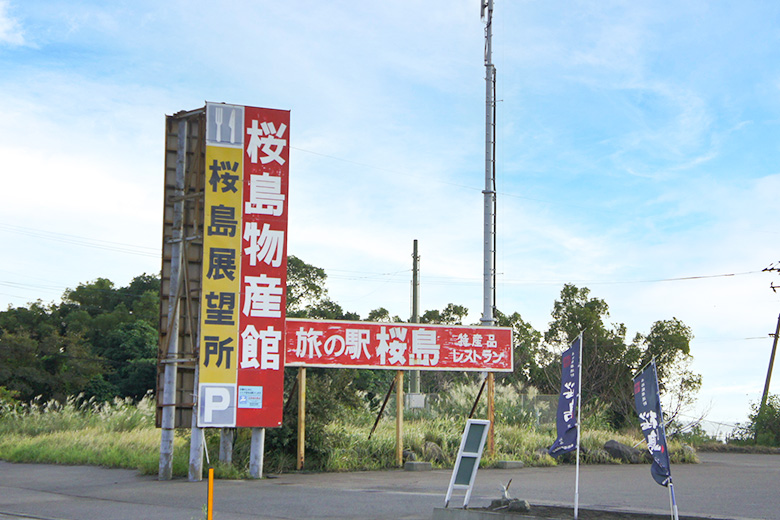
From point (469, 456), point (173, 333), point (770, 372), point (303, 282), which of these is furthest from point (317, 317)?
point (469, 456)

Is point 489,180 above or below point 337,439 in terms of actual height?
above

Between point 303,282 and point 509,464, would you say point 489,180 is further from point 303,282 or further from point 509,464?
point 303,282

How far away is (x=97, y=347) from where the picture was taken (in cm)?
5547

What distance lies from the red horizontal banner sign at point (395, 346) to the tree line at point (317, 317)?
20.1ft

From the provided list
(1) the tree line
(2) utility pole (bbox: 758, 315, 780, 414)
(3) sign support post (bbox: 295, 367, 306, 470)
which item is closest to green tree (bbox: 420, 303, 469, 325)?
(1) the tree line

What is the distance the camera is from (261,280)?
16.7 meters

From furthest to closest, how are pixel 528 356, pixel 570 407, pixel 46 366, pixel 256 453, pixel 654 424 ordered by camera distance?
1. pixel 46 366
2. pixel 528 356
3. pixel 256 453
4. pixel 570 407
5. pixel 654 424

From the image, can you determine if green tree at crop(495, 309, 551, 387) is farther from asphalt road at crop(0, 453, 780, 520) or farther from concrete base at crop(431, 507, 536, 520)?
concrete base at crop(431, 507, 536, 520)

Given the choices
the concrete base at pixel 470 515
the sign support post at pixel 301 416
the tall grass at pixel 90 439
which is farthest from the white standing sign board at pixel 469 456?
the tall grass at pixel 90 439

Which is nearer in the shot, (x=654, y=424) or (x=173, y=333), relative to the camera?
(x=654, y=424)

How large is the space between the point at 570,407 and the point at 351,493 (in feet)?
17.1

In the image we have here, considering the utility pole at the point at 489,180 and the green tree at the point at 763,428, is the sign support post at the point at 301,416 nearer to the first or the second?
the utility pole at the point at 489,180

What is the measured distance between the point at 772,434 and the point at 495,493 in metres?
23.9

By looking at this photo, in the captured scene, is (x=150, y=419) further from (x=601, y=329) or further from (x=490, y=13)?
(x=601, y=329)
